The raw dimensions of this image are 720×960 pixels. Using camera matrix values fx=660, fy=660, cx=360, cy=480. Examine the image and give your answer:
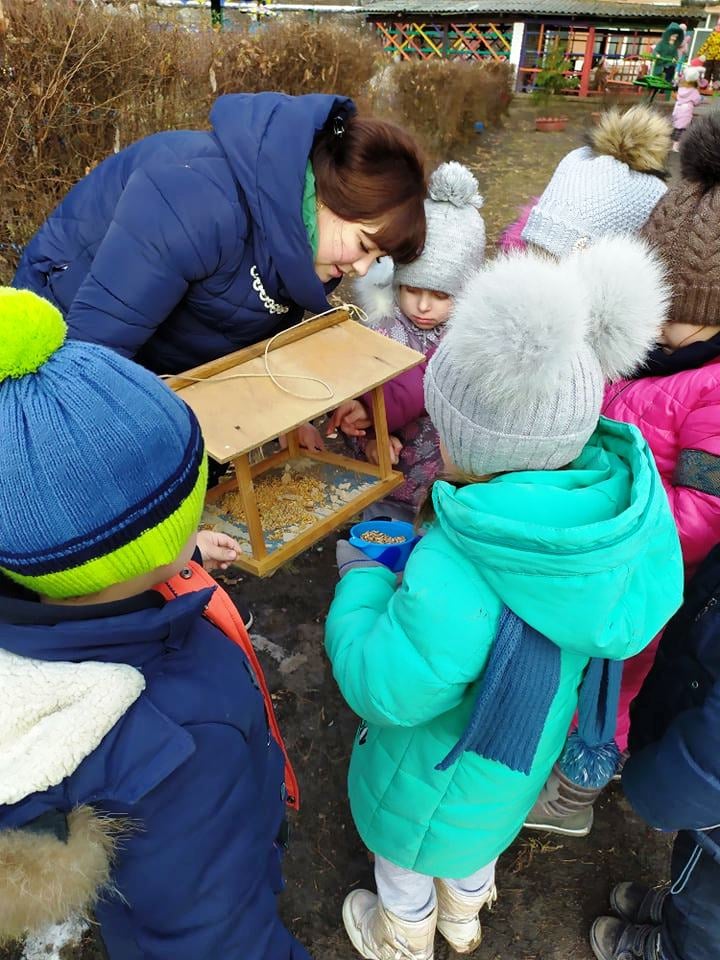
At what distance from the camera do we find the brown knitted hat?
5.39 feet

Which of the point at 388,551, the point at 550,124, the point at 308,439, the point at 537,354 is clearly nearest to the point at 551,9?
the point at 550,124

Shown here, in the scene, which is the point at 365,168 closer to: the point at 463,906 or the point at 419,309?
the point at 419,309

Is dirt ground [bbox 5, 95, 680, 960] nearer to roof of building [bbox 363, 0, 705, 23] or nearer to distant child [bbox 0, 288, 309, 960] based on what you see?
distant child [bbox 0, 288, 309, 960]

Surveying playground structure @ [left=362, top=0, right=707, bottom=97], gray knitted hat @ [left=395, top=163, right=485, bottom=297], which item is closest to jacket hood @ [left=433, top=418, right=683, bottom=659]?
gray knitted hat @ [left=395, top=163, right=485, bottom=297]

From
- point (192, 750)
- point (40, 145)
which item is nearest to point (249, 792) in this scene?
point (192, 750)

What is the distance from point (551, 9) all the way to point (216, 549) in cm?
1718

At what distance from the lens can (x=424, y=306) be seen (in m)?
2.29

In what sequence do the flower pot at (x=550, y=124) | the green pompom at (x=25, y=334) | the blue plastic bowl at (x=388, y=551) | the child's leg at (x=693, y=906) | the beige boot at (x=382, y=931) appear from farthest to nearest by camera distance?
the flower pot at (x=550, y=124)
the beige boot at (x=382, y=931)
the blue plastic bowl at (x=388, y=551)
the child's leg at (x=693, y=906)
the green pompom at (x=25, y=334)

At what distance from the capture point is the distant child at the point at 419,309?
7.18ft

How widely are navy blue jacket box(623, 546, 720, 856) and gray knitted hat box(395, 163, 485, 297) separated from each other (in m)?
1.21

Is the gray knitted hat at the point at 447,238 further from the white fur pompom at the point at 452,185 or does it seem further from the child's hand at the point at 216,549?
the child's hand at the point at 216,549

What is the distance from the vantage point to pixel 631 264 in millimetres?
1244

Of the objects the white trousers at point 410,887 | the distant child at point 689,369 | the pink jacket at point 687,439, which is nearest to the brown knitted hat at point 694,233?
the distant child at point 689,369

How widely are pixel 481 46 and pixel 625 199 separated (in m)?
15.8
